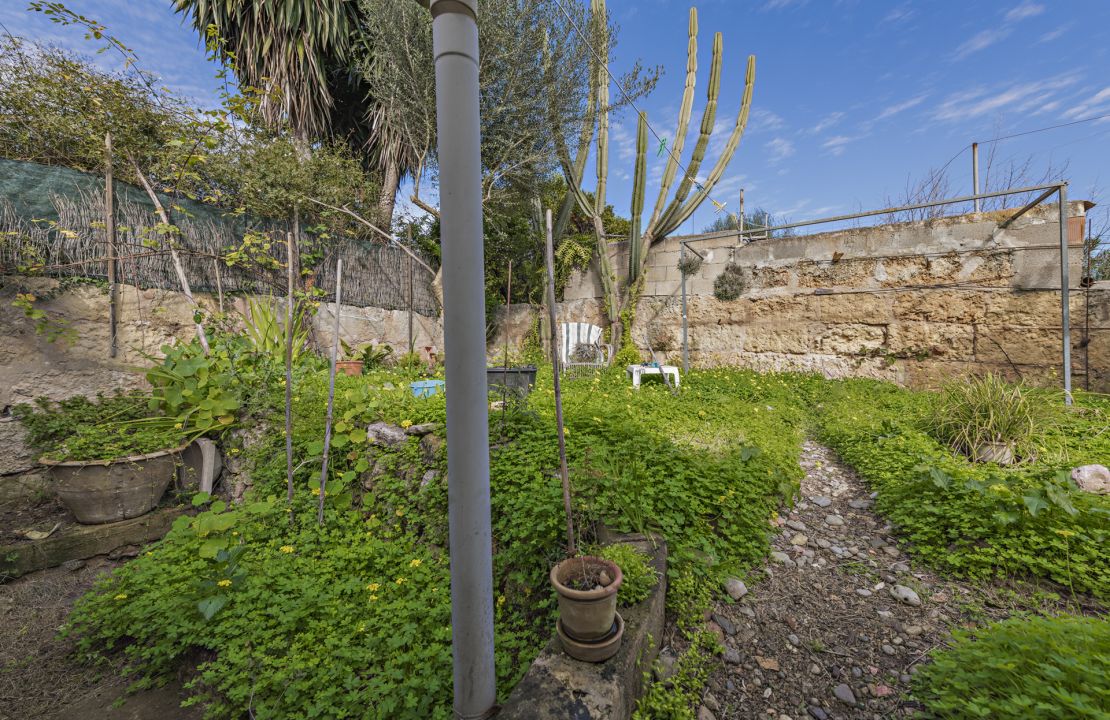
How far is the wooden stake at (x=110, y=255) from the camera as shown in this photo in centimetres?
350

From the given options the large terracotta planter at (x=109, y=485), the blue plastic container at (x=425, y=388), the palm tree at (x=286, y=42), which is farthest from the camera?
the palm tree at (x=286, y=42)

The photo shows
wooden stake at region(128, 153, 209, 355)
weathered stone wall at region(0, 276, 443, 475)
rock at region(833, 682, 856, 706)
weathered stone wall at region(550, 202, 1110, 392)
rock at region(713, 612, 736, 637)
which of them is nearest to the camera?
rock at region(833, 682, 856, 706)

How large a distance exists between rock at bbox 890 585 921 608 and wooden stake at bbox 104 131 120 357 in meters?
5.74

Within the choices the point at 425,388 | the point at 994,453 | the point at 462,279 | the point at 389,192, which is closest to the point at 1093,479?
the point at 994,453

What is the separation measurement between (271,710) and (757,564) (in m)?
1.99

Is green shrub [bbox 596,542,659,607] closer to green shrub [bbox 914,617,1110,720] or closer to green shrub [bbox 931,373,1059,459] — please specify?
green shrub [bbox 914,617,1110,720]

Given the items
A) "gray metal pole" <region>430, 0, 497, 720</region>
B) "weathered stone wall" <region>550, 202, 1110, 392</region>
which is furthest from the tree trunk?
"gray metal pole" <region>430, 0, 497, 720</region>

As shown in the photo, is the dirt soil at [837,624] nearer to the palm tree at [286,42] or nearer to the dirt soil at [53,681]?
the dirt soil at [53,681]

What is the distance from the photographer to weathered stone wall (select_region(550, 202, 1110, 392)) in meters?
4.26

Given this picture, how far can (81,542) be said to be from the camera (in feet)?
8.29

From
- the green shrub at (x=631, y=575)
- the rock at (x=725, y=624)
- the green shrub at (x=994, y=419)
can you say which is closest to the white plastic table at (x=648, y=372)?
the green shrub at (x=994, y=419)

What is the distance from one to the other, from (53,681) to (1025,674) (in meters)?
3.43

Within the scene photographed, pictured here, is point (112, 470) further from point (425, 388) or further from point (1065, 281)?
point (1065, 281)

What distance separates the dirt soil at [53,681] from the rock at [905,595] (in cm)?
283
